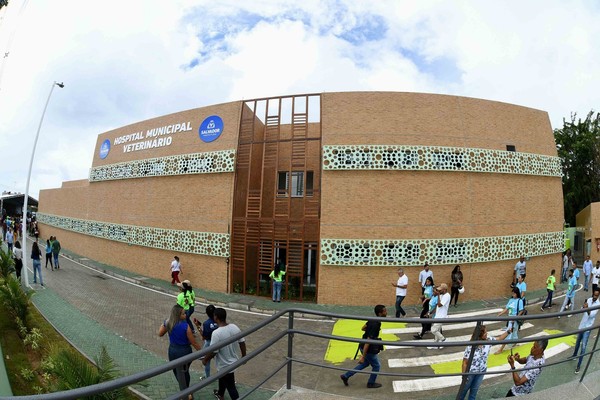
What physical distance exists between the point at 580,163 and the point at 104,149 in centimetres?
3861

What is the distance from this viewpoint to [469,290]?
13594 millimetres

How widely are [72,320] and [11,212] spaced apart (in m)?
46.0

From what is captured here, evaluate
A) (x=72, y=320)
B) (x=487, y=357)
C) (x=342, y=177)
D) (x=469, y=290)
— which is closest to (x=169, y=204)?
(x=72, y=320)

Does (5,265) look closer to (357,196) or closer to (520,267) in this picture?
(357,196)

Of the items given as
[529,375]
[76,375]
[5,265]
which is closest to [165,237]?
[5,265]

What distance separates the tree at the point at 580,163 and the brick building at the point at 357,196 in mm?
18069

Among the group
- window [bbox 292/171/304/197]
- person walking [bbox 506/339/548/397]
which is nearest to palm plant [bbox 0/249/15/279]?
window [bbox 292/171/304/197]

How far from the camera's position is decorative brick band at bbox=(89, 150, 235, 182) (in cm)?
1471

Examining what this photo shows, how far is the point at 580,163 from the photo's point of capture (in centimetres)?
3070

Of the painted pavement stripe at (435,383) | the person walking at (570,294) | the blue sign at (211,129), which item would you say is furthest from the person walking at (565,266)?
the blue sign at (211,129)

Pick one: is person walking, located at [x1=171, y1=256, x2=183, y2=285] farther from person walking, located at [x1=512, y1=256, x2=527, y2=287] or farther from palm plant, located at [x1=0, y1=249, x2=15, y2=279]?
person walking, located at [x1=512, y1=256, x2=527, y2=287]

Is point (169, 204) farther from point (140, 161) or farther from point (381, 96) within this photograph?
point (381, 96)

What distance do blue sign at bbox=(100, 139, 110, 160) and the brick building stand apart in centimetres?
651

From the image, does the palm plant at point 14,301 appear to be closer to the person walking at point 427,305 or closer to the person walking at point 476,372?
the person walking at point 427,305
